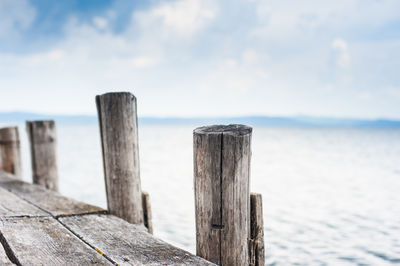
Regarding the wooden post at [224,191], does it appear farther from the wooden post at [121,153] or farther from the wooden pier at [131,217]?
the wooden post at [121,153]

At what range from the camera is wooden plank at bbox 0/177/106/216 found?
3.42 m

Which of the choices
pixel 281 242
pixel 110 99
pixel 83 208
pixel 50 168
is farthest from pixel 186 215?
pixel 110 99

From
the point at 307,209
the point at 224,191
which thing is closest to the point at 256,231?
the point at 224,191

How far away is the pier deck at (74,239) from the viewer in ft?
7.27

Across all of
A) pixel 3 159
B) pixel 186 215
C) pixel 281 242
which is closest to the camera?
pixel 3 159

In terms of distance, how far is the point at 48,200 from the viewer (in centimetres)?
389

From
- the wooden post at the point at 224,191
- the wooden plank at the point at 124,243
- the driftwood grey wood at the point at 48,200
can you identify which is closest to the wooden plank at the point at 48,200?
the driftwood grey wood at the point at 48,200

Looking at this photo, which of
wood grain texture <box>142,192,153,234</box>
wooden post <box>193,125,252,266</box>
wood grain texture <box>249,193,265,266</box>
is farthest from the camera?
wood grain texture <box>142,192,153,234</box>

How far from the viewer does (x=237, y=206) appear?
7.57 feet

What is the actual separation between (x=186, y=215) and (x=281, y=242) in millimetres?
3035

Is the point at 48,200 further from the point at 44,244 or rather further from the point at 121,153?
the point at 44,244

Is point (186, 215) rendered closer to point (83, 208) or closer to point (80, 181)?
point (83, 208)

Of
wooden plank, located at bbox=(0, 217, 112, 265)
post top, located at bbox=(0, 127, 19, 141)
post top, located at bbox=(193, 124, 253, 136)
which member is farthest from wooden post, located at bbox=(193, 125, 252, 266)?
post top, located at bbox=(0, 127, 19, 141)

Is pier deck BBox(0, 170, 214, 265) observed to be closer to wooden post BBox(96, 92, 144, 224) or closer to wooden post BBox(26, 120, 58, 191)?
wooden post BBox(96, 92, 144, 224)
